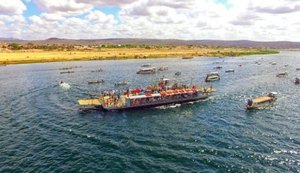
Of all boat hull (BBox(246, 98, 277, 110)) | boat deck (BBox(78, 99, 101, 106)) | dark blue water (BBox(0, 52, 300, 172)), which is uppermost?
boat deck (BBox(78, 99, 101, 106))

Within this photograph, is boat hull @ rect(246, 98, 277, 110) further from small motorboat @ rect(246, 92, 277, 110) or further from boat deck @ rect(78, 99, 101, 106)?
boat deck @ rect(78, 99, 101, 106)

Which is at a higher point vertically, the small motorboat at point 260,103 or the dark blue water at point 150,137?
the small motorboat at point 260,103

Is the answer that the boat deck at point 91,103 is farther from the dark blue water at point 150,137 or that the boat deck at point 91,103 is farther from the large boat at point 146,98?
the dark blue water at point 150,137

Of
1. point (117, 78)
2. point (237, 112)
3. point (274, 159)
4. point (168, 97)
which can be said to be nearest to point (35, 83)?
point (117, 78)

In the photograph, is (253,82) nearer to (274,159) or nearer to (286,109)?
(286,109)

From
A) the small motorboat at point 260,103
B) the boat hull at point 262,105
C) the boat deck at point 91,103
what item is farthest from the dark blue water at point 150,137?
the boat deck at point 91,103

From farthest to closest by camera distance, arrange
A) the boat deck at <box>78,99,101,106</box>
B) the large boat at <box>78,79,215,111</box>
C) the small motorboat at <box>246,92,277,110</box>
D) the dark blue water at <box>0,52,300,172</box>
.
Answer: the large boat at <box>78,79,215,111</box> < the boat deck at <box>78,99,101,106</box> < the small motorboat at <box>246,92,277,110</box> < the dark blue water at <box>0,52,300,172</box>

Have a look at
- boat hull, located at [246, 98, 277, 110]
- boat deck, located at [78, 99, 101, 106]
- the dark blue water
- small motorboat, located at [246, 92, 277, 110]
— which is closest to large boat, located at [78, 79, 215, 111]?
boat deck, located at [78, 99, 101, 106]
